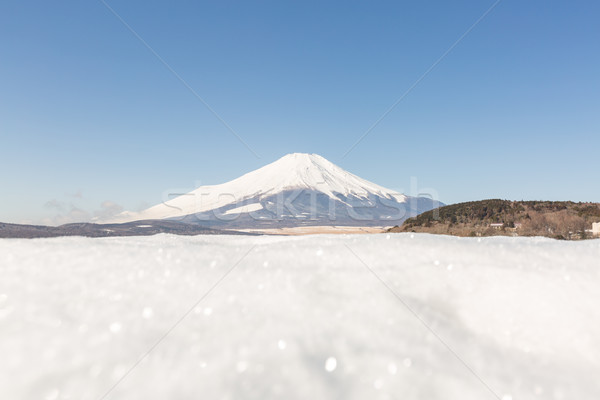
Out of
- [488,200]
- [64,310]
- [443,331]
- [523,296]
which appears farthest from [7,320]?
[488,200]

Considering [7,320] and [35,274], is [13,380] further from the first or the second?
[35,274]

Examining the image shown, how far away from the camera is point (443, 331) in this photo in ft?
9.00

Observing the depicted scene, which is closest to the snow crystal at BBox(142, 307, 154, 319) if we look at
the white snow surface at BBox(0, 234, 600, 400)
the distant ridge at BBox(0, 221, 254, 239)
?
the white snow surface at BBox(0, 234, 600, 400)

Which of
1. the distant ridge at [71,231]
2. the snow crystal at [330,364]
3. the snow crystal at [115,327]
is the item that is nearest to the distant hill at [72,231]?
the distant ridge at [71,231]

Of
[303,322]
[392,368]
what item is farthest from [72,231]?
[392,368]

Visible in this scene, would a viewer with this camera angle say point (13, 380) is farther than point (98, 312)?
No

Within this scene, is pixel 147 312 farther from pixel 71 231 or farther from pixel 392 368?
pixel 71 231

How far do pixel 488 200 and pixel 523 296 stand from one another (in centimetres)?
2411

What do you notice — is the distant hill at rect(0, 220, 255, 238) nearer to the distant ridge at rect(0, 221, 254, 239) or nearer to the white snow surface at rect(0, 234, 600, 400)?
the distant ridge at rect(0, 221, 254, 239)

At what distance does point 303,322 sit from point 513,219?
20.9 meters

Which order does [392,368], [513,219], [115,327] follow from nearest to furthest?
[392,368] → [115,327] → [513,219]

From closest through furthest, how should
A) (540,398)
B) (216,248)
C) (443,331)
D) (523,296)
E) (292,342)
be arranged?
1. (540,398)
2. (292,342)
3. (443,331)
4. (523,296)
5. (216,248)

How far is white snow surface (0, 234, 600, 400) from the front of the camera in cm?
227

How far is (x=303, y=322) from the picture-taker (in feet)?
9.09
